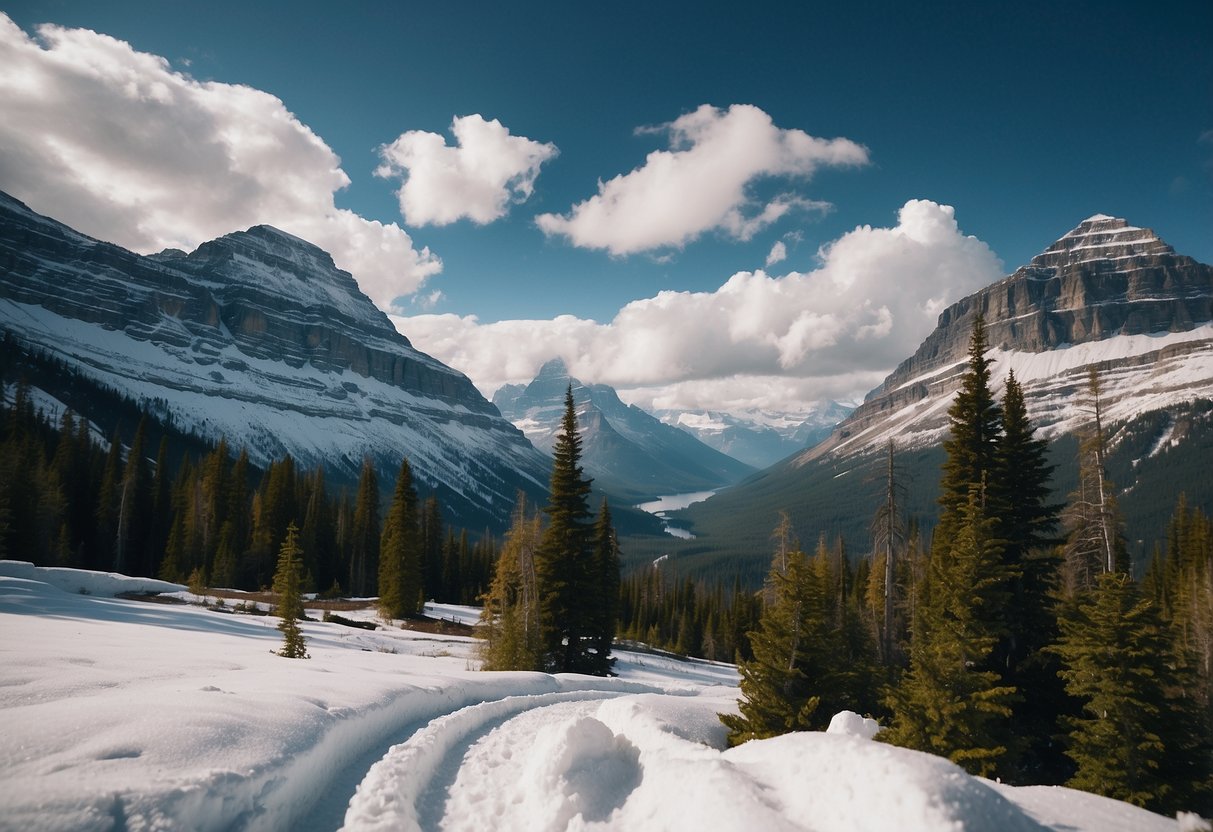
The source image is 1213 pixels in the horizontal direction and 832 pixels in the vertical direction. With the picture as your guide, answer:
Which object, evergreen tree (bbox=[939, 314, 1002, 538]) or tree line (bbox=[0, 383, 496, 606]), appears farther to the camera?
tree line (bbox=[0, 383, 496, 606])

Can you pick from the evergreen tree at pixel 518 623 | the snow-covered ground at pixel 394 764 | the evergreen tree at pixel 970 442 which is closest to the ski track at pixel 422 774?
the snow-covered ground at pixel 394 764

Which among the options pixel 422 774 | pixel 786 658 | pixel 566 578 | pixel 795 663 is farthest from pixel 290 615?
pixel 795 663

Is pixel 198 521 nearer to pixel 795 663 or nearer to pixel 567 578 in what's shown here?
pixel 567 578

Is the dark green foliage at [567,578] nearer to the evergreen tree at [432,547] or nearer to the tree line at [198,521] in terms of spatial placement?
the tree line at [198,521]

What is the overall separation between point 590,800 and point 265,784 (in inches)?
171

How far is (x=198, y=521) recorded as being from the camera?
56.9 meters

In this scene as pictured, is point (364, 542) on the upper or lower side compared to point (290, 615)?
lower

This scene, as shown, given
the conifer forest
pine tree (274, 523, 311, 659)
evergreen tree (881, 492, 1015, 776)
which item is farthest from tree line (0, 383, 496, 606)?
evergreen tree (881, 492, 1015, 776)

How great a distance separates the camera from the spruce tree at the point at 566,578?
28.7 m

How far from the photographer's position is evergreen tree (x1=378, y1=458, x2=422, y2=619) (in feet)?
142

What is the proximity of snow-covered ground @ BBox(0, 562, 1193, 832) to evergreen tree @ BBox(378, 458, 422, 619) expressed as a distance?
2875 cm

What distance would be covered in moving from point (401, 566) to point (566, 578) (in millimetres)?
20484

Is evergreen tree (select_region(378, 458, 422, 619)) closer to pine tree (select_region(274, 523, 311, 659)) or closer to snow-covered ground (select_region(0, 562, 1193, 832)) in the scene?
pine tree (select_region(274, 523, 311, 659))

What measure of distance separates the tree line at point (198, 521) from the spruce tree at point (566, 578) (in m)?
19.9
